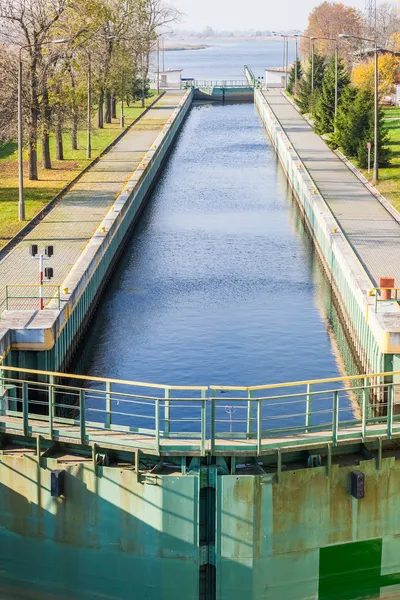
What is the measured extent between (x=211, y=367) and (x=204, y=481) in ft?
39.9

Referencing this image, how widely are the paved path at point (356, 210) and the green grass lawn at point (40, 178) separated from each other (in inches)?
518

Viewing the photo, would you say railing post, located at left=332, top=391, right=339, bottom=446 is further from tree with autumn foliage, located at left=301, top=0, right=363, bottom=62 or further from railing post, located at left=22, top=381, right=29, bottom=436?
tree with autumn foliage, located at left=301, top=0, right=363, bottom=62

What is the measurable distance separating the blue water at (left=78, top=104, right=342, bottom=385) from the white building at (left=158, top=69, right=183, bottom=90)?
7524 cm

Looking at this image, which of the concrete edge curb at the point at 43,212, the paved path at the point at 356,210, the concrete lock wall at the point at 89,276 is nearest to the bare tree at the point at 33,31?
the concrete edge curb at the point at 43,212

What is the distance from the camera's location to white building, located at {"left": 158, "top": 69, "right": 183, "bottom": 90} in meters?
140

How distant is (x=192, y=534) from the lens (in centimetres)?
2069

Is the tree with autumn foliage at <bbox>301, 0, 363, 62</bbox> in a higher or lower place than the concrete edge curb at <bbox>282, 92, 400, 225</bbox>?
higher

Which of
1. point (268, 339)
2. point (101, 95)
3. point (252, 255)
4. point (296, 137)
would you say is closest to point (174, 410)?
point (268, 339)

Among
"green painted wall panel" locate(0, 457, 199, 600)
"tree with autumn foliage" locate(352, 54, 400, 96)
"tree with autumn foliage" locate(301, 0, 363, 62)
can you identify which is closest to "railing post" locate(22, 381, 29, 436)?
"green painted wall panel" locate(0, 457, 199, 600)

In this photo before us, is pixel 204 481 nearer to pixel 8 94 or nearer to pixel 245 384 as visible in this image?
pixel 245 384

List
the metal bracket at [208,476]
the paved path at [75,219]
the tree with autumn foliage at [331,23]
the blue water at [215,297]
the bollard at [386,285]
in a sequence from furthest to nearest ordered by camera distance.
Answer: the tree with autumn foliage at [331,23]
the paved path at [75,219]
the blue water at [215,297]
the bollard at [386,285]
the metal bracket at [208,476]

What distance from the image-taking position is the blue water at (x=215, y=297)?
33.4 metres

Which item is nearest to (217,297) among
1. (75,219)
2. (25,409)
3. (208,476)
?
(75,219)

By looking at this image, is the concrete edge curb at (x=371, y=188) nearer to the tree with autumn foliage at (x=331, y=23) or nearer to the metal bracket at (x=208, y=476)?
the metal bracket at (x=208, y=476)
